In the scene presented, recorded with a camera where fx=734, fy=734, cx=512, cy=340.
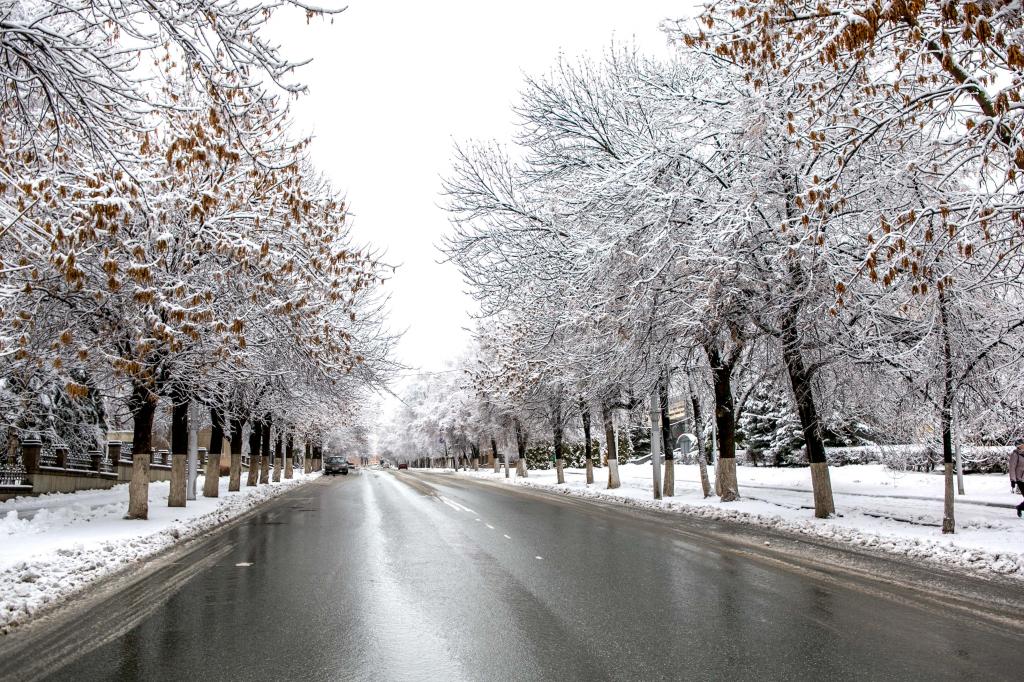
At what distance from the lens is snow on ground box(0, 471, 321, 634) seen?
8320 mm

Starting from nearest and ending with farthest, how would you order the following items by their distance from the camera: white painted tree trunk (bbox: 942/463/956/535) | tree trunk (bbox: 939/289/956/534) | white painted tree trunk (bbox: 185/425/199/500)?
1. tree trunk (bbox: 939/289/956/534)
2. white painted tree trunk (bbox: 942/463/956/535)
3. white painted tree trunk (bbox: 185/425/199/500)

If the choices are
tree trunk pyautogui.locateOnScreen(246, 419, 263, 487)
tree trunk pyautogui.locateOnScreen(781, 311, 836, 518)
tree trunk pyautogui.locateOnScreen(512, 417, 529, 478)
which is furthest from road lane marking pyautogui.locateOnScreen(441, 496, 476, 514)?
tree trunk pyautogui.locateOnScreen(512, 417, 529, 478)

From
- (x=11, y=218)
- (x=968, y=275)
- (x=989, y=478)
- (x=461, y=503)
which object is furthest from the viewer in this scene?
(x=989, y=478)

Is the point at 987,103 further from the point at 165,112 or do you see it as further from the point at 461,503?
the point at 461,503

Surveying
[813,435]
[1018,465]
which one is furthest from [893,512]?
[813,435]

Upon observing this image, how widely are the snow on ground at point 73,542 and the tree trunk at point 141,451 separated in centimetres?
40

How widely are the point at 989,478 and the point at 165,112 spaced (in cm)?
3035

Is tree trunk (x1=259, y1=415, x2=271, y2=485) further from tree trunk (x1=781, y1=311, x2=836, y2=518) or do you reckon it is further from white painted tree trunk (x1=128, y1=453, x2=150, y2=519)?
tree trunk (x1=781, y1=311, x2=836, y2=518)

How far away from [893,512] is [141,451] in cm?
1788

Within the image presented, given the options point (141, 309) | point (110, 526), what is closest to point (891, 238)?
point (141, 309)

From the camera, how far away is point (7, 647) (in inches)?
246

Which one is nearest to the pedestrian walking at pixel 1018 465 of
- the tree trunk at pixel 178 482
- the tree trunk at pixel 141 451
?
the tree trunk at pixel 141 451

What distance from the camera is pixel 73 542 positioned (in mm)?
12141

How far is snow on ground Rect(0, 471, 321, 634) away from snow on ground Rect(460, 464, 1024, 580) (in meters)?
11.8
